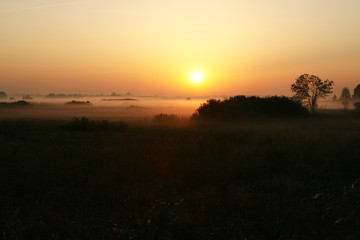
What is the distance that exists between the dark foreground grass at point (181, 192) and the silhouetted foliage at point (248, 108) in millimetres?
17062

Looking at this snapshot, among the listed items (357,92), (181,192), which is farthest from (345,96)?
(181,192)

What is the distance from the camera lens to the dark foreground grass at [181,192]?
4.32 metres

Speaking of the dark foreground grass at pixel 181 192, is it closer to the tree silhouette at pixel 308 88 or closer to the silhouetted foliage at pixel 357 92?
the tree silhouette at pixel 308 88

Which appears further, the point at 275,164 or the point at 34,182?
the point at 275,164

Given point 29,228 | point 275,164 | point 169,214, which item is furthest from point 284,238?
point 275,164

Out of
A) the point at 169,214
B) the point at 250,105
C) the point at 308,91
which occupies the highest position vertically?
the point at 308,91

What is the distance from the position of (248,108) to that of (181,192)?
24.2 m

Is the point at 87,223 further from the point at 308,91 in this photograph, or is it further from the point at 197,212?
the point at 308,91

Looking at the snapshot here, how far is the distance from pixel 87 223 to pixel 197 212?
2248mm

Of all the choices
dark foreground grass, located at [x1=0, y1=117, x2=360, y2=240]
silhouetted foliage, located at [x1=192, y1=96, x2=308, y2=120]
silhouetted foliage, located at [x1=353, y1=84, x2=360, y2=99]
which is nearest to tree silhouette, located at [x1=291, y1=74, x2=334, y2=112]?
silhouetted foliage, located at [x1=192, y1=96, x2=308, y2=120]

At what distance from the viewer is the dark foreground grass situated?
14.2 feet

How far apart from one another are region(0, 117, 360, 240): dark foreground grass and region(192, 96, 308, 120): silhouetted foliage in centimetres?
1706

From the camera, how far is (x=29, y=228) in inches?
175

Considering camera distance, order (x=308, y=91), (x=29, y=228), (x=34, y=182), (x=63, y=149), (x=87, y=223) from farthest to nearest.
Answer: (x=308, y=91) → (x=63, y=149) → (x=34, y=182) → (x=87, y=223) → (x=29, y=228)
